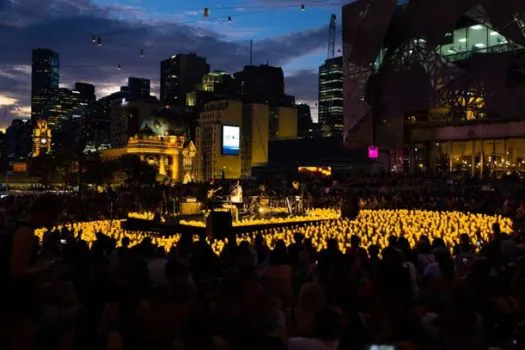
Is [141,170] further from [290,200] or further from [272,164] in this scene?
[290,200]

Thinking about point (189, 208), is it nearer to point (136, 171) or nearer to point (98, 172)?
point (98, 172)

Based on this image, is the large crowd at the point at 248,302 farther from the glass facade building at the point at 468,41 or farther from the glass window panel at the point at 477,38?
the glass window panel at the point at 477,38

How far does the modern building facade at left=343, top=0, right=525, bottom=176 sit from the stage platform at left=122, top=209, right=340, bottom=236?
28750 millimetres

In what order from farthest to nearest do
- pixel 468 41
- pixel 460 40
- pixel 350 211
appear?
pixel 460 40
pixel 468 41
pixel 350 211

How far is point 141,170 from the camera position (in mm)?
93938

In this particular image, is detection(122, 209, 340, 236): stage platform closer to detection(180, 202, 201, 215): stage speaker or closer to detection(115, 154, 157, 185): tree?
detection(180, 202, 201, 215): stage speaker

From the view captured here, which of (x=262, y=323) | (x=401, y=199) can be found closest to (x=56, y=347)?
(x=262, y=323)

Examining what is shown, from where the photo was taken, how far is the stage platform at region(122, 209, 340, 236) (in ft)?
73.4

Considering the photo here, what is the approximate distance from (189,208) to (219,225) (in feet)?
30.0

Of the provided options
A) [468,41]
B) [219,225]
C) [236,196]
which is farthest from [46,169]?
[219,225]

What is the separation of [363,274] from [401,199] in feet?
81.0

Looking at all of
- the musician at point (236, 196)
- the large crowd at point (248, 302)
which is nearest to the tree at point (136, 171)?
the musician at point (236, 196)

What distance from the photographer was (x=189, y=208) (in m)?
28.6

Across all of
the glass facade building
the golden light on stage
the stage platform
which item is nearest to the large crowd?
the golden light on stage
